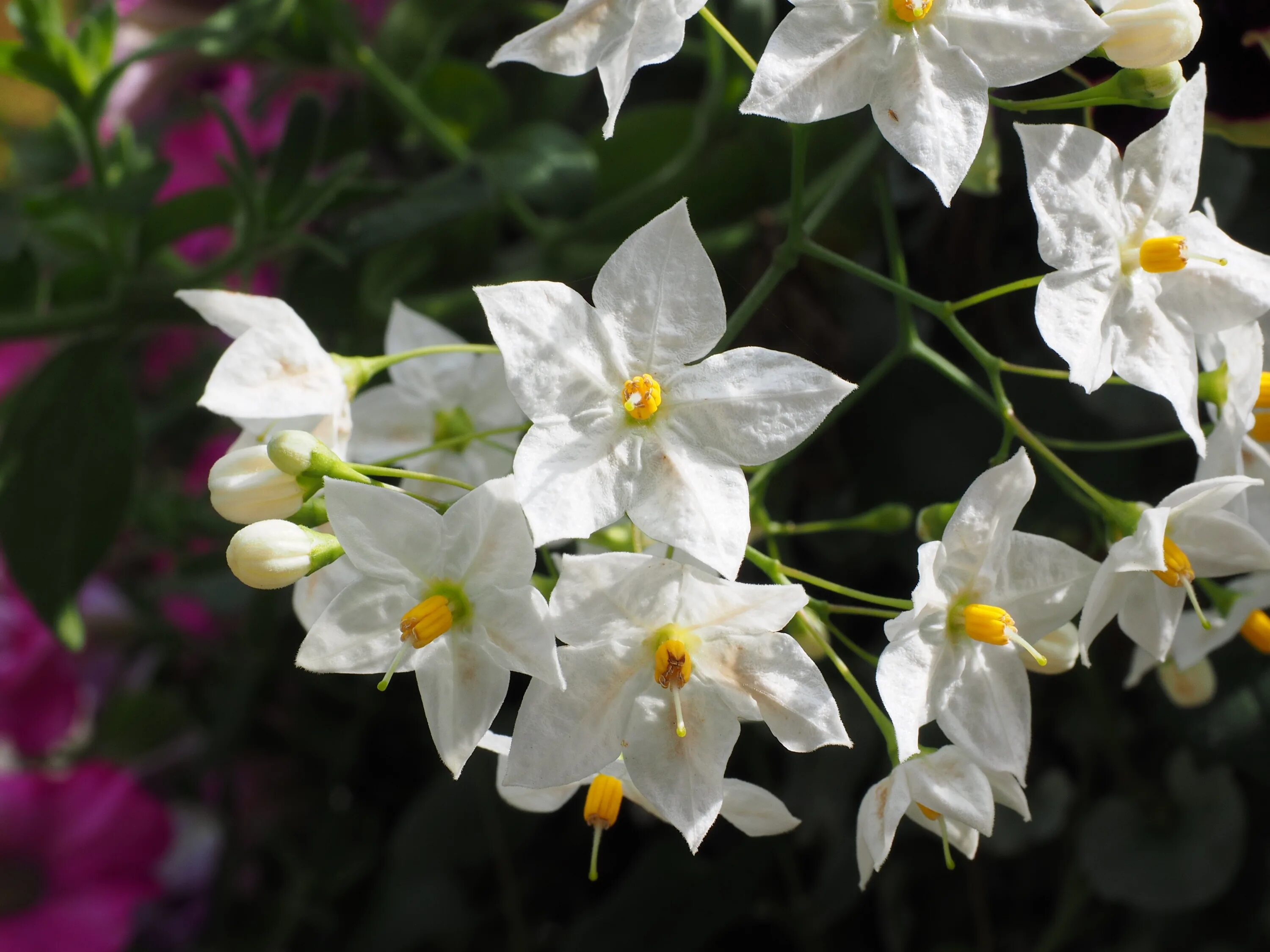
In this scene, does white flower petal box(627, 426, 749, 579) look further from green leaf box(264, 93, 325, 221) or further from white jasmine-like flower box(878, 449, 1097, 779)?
green leaf box(264, 93, 325, 221)

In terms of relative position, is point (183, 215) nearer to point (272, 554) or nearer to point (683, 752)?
point (272, 554)

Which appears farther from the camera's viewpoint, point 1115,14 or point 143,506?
point 143,506

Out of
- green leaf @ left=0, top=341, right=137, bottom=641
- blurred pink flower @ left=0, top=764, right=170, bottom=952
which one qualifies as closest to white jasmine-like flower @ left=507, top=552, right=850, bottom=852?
green leaf @ left=0, top=341, right=137, bottom=641

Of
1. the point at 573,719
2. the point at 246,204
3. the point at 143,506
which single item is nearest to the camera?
the point at 573,719

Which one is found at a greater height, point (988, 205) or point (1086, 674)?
point (988, 205)

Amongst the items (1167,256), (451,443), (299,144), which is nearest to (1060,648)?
(1167,256)

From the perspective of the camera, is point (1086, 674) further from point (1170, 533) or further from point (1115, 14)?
point (1115, 14)

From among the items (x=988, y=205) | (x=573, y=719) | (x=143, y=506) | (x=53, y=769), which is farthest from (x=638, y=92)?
(x=53, y=769)

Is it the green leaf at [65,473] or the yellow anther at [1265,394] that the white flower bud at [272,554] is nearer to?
the green leaf at [65,473]
